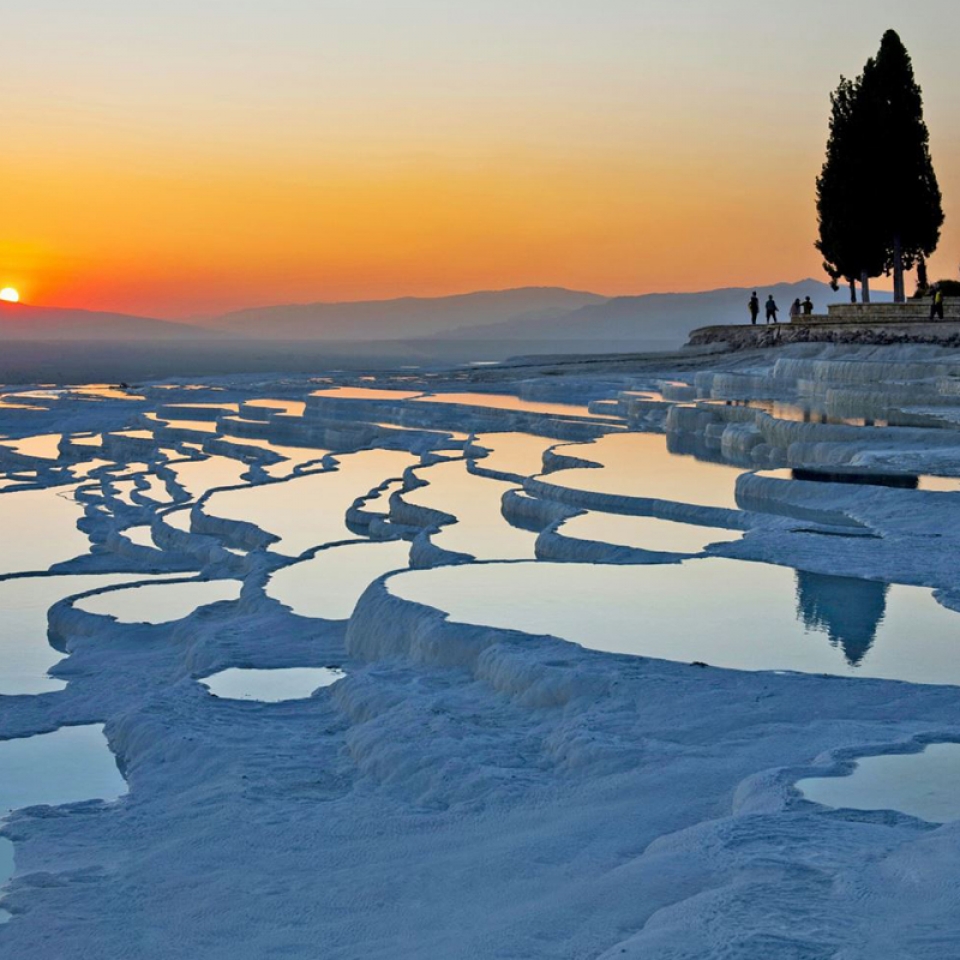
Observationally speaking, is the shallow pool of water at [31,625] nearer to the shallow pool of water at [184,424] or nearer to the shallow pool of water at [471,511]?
the shallow pool of water at [471,511]

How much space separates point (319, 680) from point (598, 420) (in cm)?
1559

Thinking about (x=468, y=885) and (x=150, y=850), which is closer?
(x=468, y=885)

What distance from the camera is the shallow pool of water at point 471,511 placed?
408 inches

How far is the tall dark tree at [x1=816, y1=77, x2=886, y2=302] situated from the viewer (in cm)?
3422

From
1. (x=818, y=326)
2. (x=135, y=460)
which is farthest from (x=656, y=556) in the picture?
(x=818, y=326)

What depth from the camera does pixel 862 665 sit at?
22.0 feet

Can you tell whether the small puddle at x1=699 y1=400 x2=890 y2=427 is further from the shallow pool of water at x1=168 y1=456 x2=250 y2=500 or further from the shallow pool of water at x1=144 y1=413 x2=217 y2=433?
the shallow pool of water at x1=144 y1=413 x2=217 y2=433

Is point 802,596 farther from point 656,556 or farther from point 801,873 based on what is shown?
point 801,873

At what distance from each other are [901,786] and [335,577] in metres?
5.34

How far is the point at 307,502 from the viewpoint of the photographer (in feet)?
45.9

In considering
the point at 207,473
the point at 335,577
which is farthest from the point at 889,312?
the point at 335,577

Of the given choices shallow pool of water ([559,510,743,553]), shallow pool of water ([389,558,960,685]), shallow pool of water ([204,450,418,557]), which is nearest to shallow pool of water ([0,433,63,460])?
shallow pool of water ([204,450,418,557])

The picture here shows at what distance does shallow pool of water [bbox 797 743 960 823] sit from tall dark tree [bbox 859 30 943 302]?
3023 cm

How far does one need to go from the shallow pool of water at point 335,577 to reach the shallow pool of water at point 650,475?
2.64 meters
